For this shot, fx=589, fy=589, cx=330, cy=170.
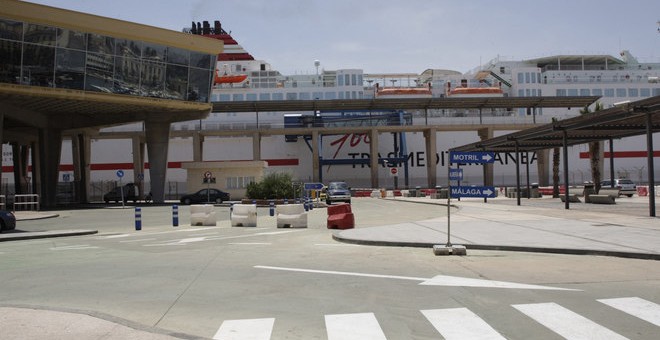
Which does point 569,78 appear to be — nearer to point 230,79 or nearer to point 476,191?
point 230,79

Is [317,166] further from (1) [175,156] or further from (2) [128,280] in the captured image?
(2) [128,280]

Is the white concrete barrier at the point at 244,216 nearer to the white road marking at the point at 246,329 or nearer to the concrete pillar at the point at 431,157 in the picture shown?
the white road marking at the point at 246,329

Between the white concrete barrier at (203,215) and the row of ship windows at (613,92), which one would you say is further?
the row of ship windows at (613,92)

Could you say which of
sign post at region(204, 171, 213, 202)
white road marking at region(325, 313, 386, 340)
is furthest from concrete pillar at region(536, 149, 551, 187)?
white road marking at region(325, 313, 386, 340)

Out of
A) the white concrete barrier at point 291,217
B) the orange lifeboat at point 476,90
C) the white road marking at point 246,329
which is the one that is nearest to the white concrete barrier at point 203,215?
the white concrete barrier at point 291,217

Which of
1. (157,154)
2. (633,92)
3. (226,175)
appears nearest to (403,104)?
(226,175)

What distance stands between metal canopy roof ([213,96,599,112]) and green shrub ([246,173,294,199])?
26547 millimetres

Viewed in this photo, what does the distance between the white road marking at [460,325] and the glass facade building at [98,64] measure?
3734 cm

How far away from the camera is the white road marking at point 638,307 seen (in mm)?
6727

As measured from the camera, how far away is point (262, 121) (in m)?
74.5

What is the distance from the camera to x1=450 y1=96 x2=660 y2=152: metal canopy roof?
22844 mm

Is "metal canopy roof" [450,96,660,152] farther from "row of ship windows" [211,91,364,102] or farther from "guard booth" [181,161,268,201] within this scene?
"row of ship windows" [211,91,364,102]

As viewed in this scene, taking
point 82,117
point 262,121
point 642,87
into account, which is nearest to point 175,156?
point 262,121

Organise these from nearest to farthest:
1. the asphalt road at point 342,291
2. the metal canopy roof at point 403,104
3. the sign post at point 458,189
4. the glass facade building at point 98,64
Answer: the asphalt road at point 342,291
the sign post at point 458,189
the glass facade building at point 98,64
the metal canopy roof at point 403,104
